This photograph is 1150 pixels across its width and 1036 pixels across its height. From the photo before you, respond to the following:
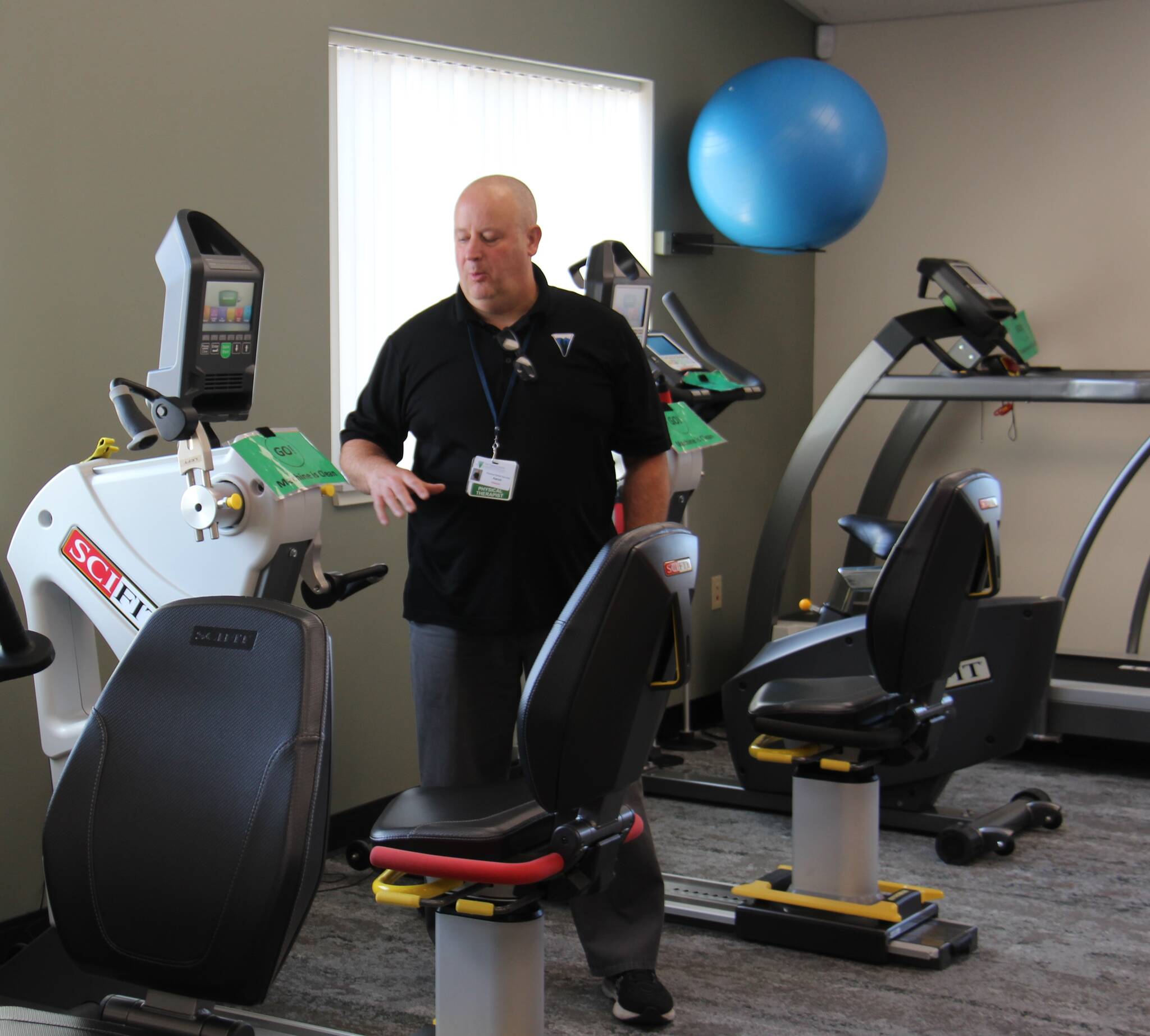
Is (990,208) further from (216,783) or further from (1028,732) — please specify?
(216,783)

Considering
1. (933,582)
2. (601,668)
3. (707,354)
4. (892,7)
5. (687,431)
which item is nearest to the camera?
(601,668)

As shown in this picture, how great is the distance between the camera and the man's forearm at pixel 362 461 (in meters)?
2.49

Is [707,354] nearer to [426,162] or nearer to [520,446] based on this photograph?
[426,162]

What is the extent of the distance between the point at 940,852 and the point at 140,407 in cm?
221

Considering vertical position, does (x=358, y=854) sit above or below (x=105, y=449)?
below

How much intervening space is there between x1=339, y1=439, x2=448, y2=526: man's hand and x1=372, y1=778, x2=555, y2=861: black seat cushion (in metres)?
0.58

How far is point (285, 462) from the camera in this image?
2.26 meters

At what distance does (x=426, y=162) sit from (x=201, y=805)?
248cm

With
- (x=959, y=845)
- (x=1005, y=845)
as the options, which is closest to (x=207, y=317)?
(x=959, y=845)

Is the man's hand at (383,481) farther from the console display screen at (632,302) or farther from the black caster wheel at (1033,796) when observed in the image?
the black caster wheel at (1033,796)

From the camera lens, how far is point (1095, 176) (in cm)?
509

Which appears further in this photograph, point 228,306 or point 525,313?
point 525,313

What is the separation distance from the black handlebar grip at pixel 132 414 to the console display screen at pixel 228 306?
154 millimetres

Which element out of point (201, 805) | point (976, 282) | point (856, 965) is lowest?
point (856, 965)
